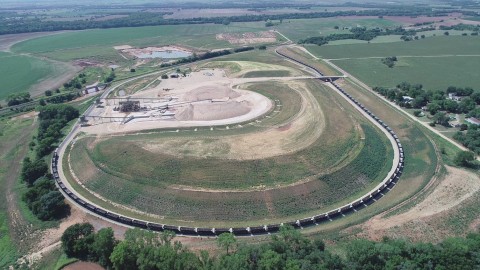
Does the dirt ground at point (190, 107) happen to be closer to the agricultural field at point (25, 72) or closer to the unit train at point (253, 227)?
the unit train at point (253, 227)

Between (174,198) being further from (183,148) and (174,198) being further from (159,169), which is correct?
(183,148)

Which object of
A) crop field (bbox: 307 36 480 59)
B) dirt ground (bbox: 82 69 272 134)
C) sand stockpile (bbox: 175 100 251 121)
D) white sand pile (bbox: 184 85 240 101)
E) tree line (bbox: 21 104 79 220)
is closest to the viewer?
tree line (bbox: 21 104 79 220)

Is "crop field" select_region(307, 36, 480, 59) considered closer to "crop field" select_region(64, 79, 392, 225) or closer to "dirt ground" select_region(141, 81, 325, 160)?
"dirt ground" select_region(141, 81, 325, 160)

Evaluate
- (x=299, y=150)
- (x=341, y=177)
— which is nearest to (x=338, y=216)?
(x=341, y=177)

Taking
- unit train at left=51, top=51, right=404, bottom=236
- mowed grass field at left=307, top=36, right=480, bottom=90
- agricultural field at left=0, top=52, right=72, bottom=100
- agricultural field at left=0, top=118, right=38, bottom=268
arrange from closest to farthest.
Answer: agricultural field at left=0, top=118, right=38, bottom=268 < unit train at left=51, top=51, right=404, bottom=236 < mowed grass field at left=307, top=36, right=480, bottom=90 < agricultural field at left=0, top=52, right=72, bottom=100

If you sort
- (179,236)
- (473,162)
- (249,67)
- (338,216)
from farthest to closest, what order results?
(249,67) < (473,162) < (338,216) < (179,236)

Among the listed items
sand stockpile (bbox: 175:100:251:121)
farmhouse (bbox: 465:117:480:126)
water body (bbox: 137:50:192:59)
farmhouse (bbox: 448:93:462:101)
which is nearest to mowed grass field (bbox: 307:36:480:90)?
farmhouse (bbox: 448:93:462:101)

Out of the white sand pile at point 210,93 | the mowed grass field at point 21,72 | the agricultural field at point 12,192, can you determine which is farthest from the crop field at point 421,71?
the mowed grass field at point 21,72
